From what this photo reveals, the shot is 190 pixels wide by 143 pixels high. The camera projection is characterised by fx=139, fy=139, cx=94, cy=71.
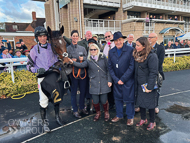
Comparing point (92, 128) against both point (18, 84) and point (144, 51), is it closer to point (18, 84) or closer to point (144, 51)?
point (144, 51)

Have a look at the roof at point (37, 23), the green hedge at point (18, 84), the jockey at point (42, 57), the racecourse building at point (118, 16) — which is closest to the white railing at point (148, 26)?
the racecourse building at point (118, 16)

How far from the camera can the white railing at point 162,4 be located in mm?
17750

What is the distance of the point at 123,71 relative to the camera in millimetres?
3129

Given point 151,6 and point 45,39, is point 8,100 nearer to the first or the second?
point 45,39

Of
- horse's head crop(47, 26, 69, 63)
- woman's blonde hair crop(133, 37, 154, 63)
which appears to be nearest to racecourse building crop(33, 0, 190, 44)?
horse's head crop(47, 26, 69, 63)

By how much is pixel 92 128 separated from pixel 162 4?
2312 centimetres

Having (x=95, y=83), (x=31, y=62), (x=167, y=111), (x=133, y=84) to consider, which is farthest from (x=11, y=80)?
(x=167, y=111)

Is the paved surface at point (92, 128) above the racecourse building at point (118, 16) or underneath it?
underneath

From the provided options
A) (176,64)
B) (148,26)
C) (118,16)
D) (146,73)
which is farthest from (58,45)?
(148,26)

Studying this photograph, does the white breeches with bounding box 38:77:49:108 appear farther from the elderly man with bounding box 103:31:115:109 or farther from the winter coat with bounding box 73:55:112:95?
the elderly man with bounding box 103:31:115:109

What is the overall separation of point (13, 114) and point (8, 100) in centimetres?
119

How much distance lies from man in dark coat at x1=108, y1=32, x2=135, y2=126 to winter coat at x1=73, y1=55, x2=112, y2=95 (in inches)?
6.9

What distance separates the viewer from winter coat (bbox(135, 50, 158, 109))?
274 centimetres

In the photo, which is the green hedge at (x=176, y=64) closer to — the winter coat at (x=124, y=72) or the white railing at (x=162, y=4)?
the winter coat at (x=124, y=72)
